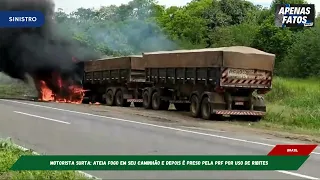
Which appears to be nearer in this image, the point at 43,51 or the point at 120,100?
the point at 120,100

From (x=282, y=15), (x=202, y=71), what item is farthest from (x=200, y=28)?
(x=202, y=71)

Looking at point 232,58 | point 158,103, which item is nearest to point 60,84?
point 158,103

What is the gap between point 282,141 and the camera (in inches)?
525

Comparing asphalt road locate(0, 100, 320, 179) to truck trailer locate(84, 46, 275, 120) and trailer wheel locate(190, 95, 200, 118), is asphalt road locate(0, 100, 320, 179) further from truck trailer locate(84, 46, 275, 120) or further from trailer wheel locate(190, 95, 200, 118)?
truck trailer locate(84, 46, 275, 120)

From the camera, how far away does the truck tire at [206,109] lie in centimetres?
1856

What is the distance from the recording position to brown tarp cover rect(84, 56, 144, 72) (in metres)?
24.9

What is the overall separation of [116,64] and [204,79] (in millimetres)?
8120

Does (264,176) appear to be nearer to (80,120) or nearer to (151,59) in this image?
(80,120)

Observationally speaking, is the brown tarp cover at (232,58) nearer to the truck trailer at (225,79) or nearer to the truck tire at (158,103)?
the truck trailer at (225,79)

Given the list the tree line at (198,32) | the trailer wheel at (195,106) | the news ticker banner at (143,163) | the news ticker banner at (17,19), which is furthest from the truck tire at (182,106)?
the news ticker banner at (143,163)

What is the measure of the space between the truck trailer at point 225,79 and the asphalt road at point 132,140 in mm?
2803

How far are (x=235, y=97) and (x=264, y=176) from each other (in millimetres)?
11103

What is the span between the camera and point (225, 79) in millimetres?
17984

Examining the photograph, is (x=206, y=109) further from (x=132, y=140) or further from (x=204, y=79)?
(x=132, y=140)
